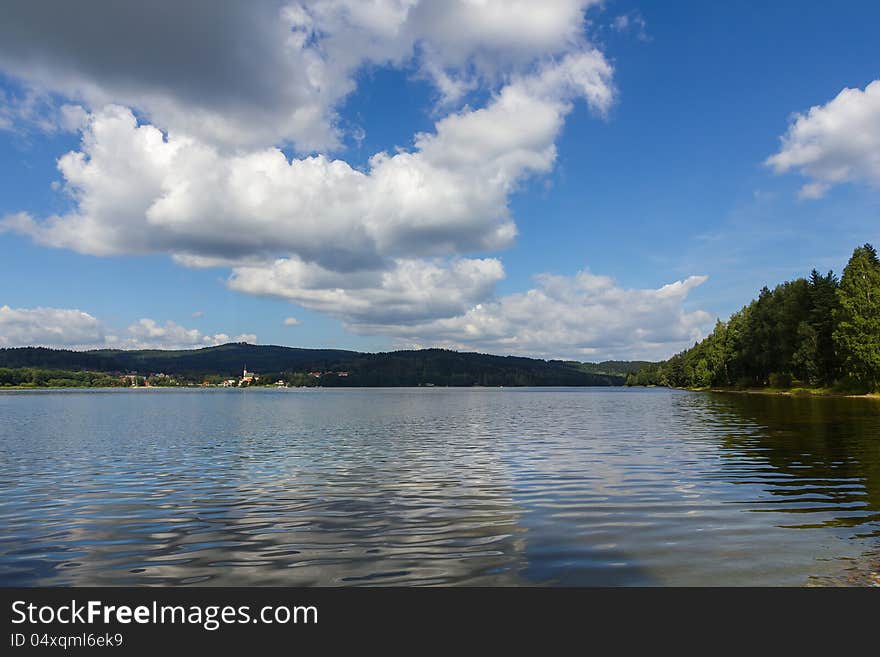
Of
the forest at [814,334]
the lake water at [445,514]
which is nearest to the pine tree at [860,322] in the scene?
the forest at [814,334]

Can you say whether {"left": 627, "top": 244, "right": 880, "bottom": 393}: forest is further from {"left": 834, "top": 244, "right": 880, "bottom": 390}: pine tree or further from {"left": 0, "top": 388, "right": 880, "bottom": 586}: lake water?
{"left": 0, "top": 388, "right": 880, "bottom": 586}: lake water

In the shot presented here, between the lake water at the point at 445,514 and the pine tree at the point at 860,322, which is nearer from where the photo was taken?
the lake water at the point at 445,514

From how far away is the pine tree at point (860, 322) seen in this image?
108062mm

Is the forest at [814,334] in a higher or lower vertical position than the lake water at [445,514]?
higher

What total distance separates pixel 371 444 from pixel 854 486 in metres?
31.3

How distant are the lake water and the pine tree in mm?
81229

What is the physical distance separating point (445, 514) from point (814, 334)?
137239 millimetres

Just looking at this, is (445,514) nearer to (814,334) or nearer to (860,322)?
(860,322)

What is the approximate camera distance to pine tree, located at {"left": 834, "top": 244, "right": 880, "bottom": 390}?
10806cm

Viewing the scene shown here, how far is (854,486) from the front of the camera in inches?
968

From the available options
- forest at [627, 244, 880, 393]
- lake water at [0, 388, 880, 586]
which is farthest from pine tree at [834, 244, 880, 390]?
lake water at [0, 388, 880, 586]

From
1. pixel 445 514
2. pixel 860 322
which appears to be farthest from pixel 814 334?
pixel 445 514

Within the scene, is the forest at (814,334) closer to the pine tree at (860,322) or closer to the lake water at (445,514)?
the pine tree at (860,322)
